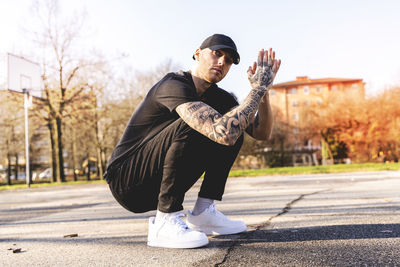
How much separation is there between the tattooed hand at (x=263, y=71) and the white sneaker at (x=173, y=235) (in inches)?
36.7

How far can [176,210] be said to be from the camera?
2156mm

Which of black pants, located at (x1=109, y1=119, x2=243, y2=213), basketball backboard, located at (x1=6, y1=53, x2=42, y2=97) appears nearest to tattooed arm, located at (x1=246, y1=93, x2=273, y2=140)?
black pants, located at (x1=109, y1=119, x2=243, y2=213)

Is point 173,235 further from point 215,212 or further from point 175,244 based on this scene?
point 215,212

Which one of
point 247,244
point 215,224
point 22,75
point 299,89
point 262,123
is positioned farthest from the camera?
point 299,89

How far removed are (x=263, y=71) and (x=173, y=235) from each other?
1131 millimetres

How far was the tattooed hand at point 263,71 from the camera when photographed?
7.49 feet

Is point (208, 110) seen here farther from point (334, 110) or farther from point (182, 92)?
point (334, 110)

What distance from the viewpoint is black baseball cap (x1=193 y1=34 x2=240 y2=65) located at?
227 centimetres

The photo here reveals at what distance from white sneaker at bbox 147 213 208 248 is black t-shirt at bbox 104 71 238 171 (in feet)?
1.68

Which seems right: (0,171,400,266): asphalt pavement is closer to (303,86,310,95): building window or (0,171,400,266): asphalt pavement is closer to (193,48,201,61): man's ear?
(193,48,201,61): man's ear

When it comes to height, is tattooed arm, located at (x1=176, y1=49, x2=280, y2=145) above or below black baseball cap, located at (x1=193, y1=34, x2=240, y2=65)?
below

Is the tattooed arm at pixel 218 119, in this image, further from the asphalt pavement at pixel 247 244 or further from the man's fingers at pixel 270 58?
the asphalt pavement at pixel 247 244

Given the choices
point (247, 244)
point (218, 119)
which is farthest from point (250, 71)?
point (247, 244)

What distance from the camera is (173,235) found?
208cm
